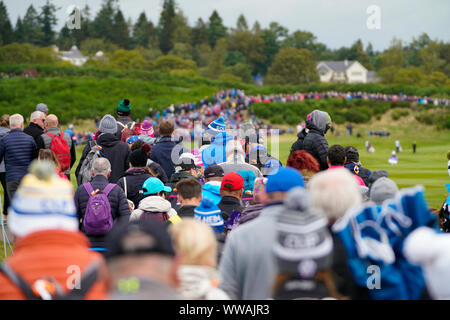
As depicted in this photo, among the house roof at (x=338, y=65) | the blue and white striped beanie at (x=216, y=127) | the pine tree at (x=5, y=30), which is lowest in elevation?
the blue and white striped beanie at (x=216, y=127)

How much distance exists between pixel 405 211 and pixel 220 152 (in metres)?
6.13

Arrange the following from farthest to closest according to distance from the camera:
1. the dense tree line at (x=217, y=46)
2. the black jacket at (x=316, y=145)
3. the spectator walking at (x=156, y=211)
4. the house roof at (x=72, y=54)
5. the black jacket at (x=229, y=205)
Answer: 1. the house roof at (x=72, y=54)
2. the dense tree line at (x=217, y=46)
3. the black jacket at (x=316, y=145)
4. the spectator walking at (x=156, y=211)
5. the black jacket at (x=229, y=205)

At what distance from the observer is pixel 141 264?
3523 mm

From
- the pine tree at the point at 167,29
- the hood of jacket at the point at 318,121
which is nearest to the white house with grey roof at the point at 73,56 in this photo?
the pine tree at the point at 167,29

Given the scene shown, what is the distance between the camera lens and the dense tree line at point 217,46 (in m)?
112

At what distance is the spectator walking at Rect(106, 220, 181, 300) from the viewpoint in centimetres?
352

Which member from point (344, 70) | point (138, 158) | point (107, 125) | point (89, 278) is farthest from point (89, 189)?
point (344, 70)

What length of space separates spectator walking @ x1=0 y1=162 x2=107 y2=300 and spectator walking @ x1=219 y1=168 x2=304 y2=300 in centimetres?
103

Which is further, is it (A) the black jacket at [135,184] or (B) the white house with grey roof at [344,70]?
(B) the white house with grey roof at [344,70]

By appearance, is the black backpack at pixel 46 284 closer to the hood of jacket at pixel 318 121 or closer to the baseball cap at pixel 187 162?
the baseball cap at pixel 187 162

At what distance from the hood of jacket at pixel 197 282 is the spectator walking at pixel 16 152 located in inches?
288

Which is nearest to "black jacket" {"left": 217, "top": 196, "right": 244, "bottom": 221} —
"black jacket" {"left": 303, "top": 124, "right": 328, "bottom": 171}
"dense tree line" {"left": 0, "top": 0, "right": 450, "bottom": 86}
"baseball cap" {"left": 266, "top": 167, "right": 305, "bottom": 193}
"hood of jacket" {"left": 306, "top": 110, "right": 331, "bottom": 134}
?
"black jacket" {"left": 303, "top": 124, "right": 328, "bottom": 171}

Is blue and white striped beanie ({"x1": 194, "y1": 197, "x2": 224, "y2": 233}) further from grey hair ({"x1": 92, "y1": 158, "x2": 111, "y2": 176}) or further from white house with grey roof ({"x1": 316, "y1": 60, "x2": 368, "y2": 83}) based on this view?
white house with grey roof ({"x1": 316, "y1": 60, "x2": 368, "y2": 83})

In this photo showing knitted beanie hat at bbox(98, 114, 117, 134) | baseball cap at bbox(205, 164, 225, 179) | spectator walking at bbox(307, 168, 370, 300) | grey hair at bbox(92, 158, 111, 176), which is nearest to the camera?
spectator walking at bbox(307, 168, 370, 300)
